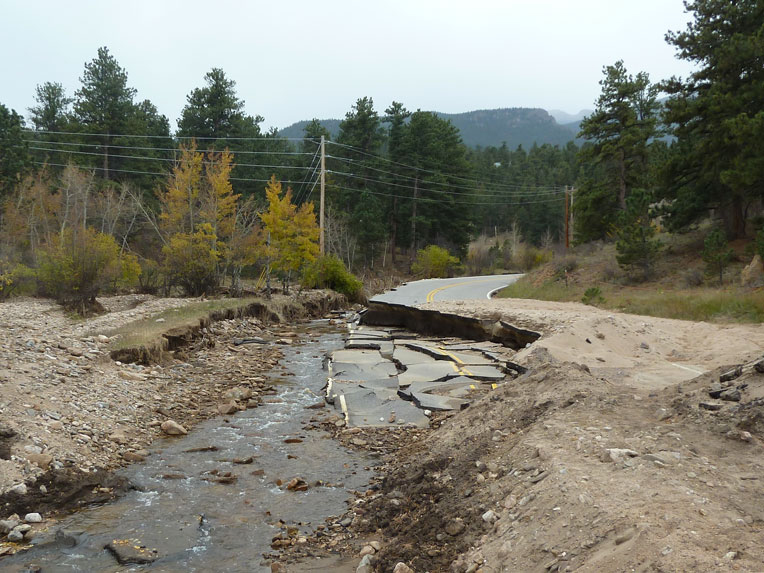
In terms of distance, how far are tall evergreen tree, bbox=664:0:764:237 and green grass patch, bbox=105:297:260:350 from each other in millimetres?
17844

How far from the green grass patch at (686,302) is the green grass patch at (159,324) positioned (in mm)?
13067

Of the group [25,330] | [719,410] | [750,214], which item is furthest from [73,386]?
[750,214]

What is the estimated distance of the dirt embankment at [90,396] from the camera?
6434 millimetres

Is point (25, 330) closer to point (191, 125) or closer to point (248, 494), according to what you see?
point (248, 494)

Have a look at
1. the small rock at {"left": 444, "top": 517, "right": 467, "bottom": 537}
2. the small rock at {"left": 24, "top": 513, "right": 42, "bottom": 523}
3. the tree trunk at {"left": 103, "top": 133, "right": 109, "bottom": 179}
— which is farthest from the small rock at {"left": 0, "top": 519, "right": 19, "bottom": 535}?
the tree trunk at {"left": 103, "top": 133, "right": 109, "bottom": 179}

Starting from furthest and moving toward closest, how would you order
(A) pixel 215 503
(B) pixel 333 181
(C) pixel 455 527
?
(B) pixel 333 181 < (A) pixel 215 503 < (C) pixel 455 527

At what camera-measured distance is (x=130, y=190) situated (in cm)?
4438

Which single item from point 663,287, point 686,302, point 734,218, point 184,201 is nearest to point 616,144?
point 734,218

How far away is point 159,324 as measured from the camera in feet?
51.5

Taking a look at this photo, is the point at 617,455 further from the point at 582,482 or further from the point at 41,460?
the point at 41,460

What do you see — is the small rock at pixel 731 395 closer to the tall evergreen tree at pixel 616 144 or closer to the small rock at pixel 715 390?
the small rock at pixel 715 390

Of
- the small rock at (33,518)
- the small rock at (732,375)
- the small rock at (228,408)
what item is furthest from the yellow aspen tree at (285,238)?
the small rock at (732,375)

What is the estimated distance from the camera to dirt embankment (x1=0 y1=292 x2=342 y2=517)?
6.43 metres

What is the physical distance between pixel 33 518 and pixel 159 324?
10.5 m
